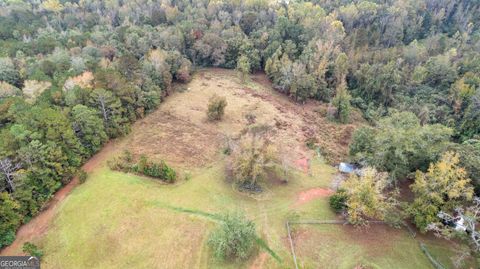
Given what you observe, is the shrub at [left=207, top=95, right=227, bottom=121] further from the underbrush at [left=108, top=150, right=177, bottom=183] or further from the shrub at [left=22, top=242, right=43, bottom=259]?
the shrub at [left=22, top=242, right=43, bottom=259]

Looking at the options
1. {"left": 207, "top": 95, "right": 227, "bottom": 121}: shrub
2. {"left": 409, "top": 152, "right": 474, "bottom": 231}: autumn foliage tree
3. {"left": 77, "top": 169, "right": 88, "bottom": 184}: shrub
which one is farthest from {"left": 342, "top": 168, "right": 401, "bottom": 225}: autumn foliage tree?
{"left": 77, "top": 169, "right": 88, "bottom": 184}: shrub

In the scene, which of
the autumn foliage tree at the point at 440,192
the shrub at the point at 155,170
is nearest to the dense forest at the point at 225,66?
the autumn foliage tree at the point at 440,192

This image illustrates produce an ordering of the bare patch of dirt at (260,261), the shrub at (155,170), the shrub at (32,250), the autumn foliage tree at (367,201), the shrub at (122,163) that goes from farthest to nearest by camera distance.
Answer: the shrub at (122,163), the shrub at (155,170), the autumn foliage tree at (367,201), the bare patch of dirt at (260,261), the shrub at (32,250)

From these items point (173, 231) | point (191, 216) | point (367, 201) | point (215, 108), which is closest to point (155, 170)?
point (191, 216)

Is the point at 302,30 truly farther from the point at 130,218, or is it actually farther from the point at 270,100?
the point at 130,218

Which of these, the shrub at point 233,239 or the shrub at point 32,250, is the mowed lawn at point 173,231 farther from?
the shrub at point 233,239

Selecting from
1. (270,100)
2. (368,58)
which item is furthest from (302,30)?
(270,100)
